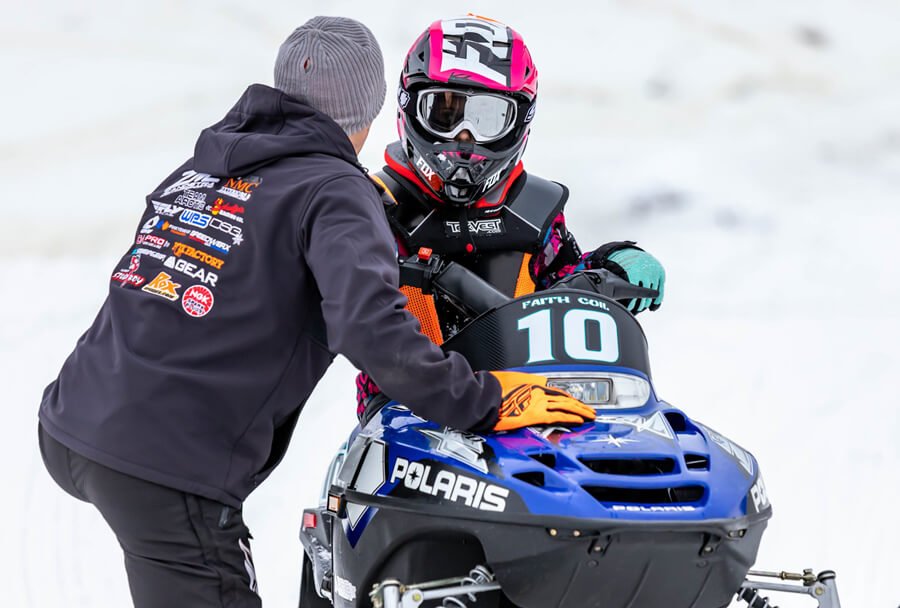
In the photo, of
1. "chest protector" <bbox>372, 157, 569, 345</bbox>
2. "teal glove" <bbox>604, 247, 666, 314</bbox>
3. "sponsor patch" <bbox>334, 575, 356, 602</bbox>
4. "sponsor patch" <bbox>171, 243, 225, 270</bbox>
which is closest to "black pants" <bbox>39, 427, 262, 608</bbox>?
"sponsor patch" <bbox>334, 575, 356, 602</bbox>

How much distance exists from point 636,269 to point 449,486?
3.40 ft

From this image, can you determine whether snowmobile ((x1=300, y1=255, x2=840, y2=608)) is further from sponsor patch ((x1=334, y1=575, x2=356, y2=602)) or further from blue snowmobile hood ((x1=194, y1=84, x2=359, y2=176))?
blue snowmobile hood ((x1=194, y1=84, x2=359, y2=176))

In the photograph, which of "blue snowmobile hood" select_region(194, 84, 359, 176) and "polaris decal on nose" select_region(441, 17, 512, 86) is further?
"polaris decal on nose" select_region(441, 17, 512, 86)

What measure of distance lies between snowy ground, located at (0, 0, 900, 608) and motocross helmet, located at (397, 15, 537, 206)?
1.58m

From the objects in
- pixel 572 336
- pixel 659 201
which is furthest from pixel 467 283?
pixel 659 201

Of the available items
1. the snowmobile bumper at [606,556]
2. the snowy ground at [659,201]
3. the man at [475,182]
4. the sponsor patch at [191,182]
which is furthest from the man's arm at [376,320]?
the snowy ground at [659,201]

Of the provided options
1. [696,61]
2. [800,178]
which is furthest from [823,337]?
[696,61]

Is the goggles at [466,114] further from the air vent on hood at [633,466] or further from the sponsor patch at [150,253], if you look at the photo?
the air vent on hood at [633,466]

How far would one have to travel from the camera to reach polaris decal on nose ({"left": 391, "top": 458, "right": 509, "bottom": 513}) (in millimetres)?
2295

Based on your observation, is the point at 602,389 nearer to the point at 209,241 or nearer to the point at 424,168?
the point at 209,241

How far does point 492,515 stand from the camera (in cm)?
229

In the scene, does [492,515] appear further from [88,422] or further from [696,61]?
[696,61]

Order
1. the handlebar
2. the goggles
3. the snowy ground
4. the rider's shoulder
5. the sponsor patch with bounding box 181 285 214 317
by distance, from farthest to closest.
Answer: the snowy ground → the rider's shoulder → the goggles → the handlebar → the sponsor patch with bounding box 181 285 214 317

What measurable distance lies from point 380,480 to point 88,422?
60 cm
